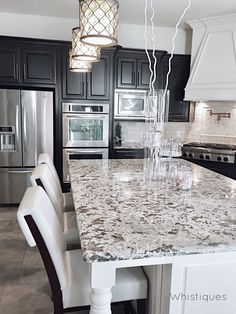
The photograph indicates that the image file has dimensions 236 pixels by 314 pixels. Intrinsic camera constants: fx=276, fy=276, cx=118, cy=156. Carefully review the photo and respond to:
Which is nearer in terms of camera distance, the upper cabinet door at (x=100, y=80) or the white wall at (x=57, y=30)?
the upper cabinet door at (x=100, y=80)

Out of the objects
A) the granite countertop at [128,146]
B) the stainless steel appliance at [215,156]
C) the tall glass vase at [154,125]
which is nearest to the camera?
the tall glass vase at [154,125]

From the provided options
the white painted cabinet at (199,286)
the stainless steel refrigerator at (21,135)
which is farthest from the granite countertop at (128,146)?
the white painted cabinet at (199,286)

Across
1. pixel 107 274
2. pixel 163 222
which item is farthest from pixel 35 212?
pixel 163 222

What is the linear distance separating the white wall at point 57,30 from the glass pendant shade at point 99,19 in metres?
3.20

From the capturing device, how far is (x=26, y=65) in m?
3.89

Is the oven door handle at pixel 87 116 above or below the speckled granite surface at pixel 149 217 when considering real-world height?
above

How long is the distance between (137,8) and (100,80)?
1.10 metres

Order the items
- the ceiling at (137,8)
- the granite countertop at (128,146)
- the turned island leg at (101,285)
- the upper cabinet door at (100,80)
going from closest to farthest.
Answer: the turned island leg at (101,285) < the ceiling at (137,8) < the upper cabinet door at (100,80) < the granite countertop at (128,146)

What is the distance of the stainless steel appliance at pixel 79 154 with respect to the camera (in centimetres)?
407

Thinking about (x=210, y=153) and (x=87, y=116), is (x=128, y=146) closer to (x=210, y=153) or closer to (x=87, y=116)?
(x=87, y=116)

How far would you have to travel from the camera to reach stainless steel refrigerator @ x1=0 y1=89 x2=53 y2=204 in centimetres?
384

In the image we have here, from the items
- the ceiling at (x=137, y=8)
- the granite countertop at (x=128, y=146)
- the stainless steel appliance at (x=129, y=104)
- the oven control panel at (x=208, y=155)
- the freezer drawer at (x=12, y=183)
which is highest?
the ceiling at (x=137, y=8)

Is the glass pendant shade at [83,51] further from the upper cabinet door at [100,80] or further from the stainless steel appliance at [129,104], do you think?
the stainless steel appliance at [129,104]

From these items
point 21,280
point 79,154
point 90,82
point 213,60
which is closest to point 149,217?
point 21,280
